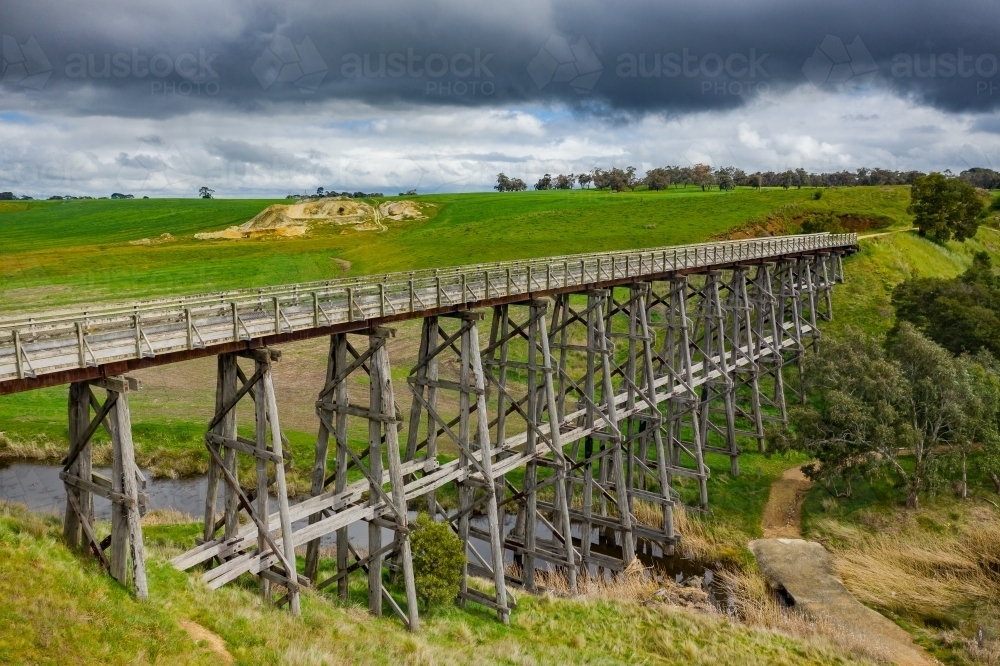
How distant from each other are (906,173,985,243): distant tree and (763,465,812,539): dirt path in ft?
130

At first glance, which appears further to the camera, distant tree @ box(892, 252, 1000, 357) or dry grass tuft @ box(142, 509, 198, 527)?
distant tree @ box(892, 252, 1000, 357)

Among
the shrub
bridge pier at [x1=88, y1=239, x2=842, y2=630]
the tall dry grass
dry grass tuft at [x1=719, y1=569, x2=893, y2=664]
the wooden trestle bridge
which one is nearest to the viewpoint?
the wooden trestle bridge

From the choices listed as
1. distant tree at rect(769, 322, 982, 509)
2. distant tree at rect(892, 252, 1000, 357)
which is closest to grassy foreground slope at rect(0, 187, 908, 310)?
distant tree at rect(892, 252, 1000, 357)

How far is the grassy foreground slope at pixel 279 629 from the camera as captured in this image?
10.3 metres

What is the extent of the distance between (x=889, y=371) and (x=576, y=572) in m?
15.1

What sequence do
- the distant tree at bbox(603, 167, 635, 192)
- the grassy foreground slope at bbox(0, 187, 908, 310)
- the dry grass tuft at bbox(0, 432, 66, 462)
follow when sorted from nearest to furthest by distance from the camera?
1. the dry grass tuft at bbox(0, 432, 66, 462)
2. the grassy foreground slope at bbox(0, 187, 908, 310)
3. the distant tree at bbox(603, 167, 635, 192)

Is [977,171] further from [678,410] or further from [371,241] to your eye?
[678,410]

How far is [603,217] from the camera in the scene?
80000mm

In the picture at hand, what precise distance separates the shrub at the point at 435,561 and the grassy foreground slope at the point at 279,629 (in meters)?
0.69

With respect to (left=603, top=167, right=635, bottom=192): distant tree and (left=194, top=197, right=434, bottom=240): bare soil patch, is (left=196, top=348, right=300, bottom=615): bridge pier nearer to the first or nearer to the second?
(left=194, top=197, right=434, bottom=240): bare soil patch

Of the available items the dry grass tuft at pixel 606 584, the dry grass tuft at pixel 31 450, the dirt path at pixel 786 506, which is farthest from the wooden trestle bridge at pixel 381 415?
the dry grass tuft at pixel 31 450

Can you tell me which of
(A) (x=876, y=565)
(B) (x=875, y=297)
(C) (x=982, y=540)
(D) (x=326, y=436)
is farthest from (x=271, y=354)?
(B) (x=875, y=297)

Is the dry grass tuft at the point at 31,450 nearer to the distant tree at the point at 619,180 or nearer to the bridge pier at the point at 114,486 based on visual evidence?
the bridge pier at the point at 114,486

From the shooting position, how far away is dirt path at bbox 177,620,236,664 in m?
11.5
